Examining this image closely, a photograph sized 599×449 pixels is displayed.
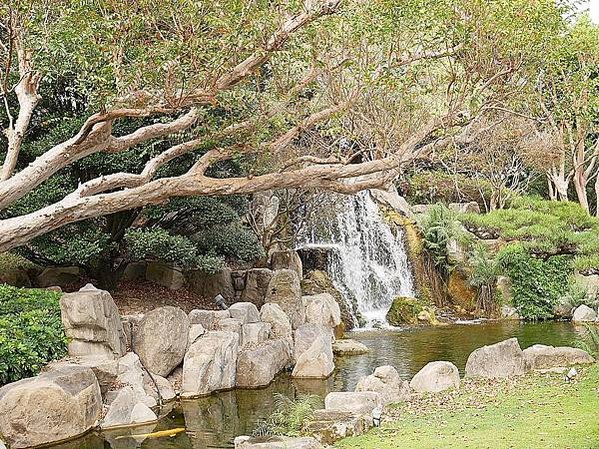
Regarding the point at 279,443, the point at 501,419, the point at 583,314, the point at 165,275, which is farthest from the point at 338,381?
the point at 583,314

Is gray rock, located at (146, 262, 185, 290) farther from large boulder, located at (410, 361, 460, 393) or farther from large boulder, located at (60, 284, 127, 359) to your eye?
large boulder, located at (410, 361, 460, 393)

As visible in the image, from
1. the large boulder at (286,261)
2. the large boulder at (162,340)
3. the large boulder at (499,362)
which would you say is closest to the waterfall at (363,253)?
the large boulder at (286,261)

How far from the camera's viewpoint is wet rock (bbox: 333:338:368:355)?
15469 millimetres

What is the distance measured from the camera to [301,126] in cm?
1300

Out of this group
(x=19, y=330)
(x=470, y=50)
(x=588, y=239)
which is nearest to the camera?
(x=19, y=330)

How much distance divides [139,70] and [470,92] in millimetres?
5655

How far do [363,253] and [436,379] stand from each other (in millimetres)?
13414

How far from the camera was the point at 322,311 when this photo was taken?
17.3 metres

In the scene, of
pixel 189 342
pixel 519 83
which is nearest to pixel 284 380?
pixel 189 342

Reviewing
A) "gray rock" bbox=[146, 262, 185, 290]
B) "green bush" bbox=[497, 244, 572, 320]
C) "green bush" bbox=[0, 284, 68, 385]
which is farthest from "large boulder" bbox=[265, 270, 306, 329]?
"green bush" bbox=[497, 244, 572, 320]

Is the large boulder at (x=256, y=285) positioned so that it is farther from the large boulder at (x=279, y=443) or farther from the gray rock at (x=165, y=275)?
the large boulder at (x=279, y=443)

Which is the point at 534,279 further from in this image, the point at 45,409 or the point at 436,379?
the point at 45,409

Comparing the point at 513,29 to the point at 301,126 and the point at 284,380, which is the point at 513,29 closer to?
the point at 301,126

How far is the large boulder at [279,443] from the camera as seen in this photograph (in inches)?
259
